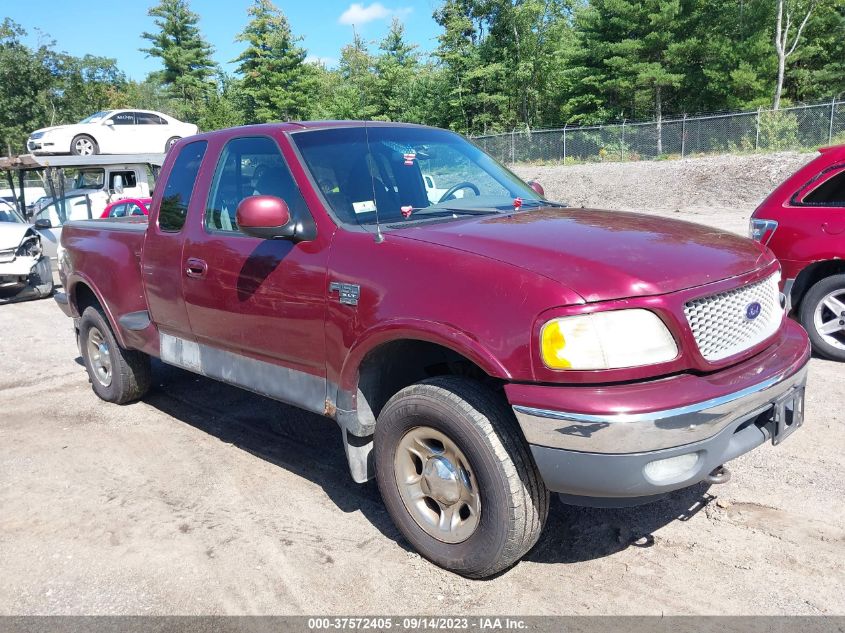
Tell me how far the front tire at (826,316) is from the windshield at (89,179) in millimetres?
15423

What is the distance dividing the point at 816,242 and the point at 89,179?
55.0ft

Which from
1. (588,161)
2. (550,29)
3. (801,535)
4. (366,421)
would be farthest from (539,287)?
(550,29)

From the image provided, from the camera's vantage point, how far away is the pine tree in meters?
47.6

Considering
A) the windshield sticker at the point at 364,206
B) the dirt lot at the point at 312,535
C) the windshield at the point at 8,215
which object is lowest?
the dirt lot at the point at 312,535

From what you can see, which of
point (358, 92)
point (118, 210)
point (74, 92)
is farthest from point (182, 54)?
point (118, 210)

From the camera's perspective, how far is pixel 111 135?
21.0 metres

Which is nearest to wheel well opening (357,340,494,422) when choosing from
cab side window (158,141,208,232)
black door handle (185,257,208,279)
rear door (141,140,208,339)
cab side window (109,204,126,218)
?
black door handle (185,257,208,279)

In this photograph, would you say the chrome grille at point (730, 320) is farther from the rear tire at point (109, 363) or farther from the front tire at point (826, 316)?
the rear tire at point (109, 363)

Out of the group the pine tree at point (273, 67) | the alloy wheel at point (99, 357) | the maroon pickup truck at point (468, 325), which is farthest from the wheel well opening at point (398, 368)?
→ the pine tree at point (273, 67)

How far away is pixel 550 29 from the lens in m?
44.6

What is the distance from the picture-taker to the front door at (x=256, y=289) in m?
3.56

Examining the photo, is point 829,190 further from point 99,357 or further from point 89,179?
point 89,179

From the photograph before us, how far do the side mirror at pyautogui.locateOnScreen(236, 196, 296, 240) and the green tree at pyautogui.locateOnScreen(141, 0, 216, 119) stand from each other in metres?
59.0

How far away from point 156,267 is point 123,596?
2.25 meters
